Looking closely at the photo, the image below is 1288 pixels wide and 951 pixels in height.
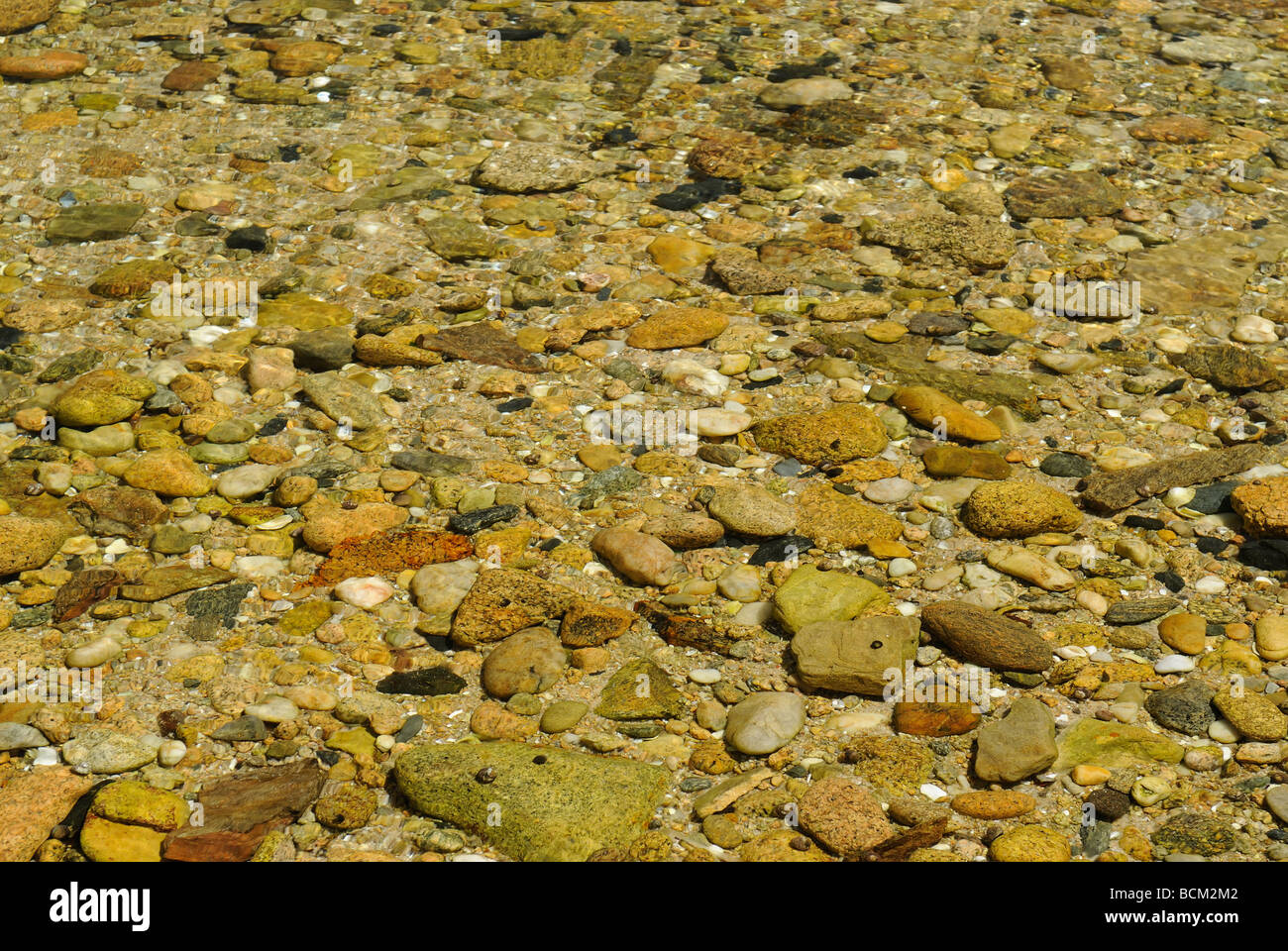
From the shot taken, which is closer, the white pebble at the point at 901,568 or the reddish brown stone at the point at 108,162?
the white pebble at the point at 901,568

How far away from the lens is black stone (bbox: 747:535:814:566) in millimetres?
5391

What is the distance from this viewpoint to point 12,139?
28.6 ft

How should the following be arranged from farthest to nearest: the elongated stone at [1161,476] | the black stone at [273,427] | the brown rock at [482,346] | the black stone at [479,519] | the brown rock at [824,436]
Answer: the brown rock at [482,346]
the black stone at [273,427]
the brown rock at [824,436]
the elongated stone at [1161,476]
the black stone at [479,519]

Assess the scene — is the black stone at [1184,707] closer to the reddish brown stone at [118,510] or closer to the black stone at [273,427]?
the black stone at [273,427]

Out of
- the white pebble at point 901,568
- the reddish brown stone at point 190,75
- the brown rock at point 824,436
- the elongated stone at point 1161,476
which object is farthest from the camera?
the reddish brown stone at point 190,75

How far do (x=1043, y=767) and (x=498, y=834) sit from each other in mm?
1989

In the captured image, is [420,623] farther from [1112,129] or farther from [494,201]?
[1112,129]

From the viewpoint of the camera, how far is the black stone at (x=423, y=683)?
15.4 ft

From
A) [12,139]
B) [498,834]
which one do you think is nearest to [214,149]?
[12,139]

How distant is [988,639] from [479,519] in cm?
235

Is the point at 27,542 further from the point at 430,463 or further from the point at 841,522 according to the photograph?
the point at 841,522

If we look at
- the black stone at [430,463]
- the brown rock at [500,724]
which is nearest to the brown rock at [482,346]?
the black stone at [430,463]

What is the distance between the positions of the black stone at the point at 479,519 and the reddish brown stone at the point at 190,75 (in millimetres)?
5844

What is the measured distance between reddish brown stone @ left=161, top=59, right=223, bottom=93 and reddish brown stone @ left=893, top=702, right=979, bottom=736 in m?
7.89
